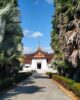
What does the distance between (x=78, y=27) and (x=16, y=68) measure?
1064 inches

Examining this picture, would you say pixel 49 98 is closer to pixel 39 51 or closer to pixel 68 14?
pixel 68 14

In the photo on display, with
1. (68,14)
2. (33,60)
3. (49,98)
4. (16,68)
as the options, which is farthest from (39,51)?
(49,98)

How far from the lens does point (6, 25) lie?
24578mm

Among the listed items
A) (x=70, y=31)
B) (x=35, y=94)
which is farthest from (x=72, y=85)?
(x=70, y=31)

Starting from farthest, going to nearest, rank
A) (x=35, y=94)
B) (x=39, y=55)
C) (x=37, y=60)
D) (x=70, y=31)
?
(x=37, y=60)
(x=39, y=55)
(x=70, y=31)
(x=35, y=94)

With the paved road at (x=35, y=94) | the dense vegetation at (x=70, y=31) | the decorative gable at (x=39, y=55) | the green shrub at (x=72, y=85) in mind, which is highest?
the decorative gable at (x=39, y=55)

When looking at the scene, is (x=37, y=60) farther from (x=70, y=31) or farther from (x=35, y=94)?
(x=35, y=94)

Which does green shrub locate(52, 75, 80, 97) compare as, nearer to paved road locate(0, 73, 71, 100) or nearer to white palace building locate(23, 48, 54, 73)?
paved road locate(0, 73, 71, 100)

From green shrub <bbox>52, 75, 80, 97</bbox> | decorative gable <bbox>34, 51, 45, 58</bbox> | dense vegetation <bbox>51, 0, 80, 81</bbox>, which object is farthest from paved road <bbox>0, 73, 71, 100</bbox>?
decorative gable <bbox>34, 51, 45, 58</bbox>

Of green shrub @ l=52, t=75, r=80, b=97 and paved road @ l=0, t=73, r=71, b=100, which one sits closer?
green shrub @ l=52, t=75, r=80, b=97

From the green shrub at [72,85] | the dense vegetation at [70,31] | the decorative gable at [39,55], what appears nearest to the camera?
the green shrub at [72,85]

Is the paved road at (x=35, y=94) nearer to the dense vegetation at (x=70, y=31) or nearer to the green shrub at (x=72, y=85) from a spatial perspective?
the green shrub at (x=72, y=85)

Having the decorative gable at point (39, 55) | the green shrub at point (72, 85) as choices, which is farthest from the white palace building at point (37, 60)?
the green shrub at point (72, 85)

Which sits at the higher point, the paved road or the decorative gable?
the decorative gable
